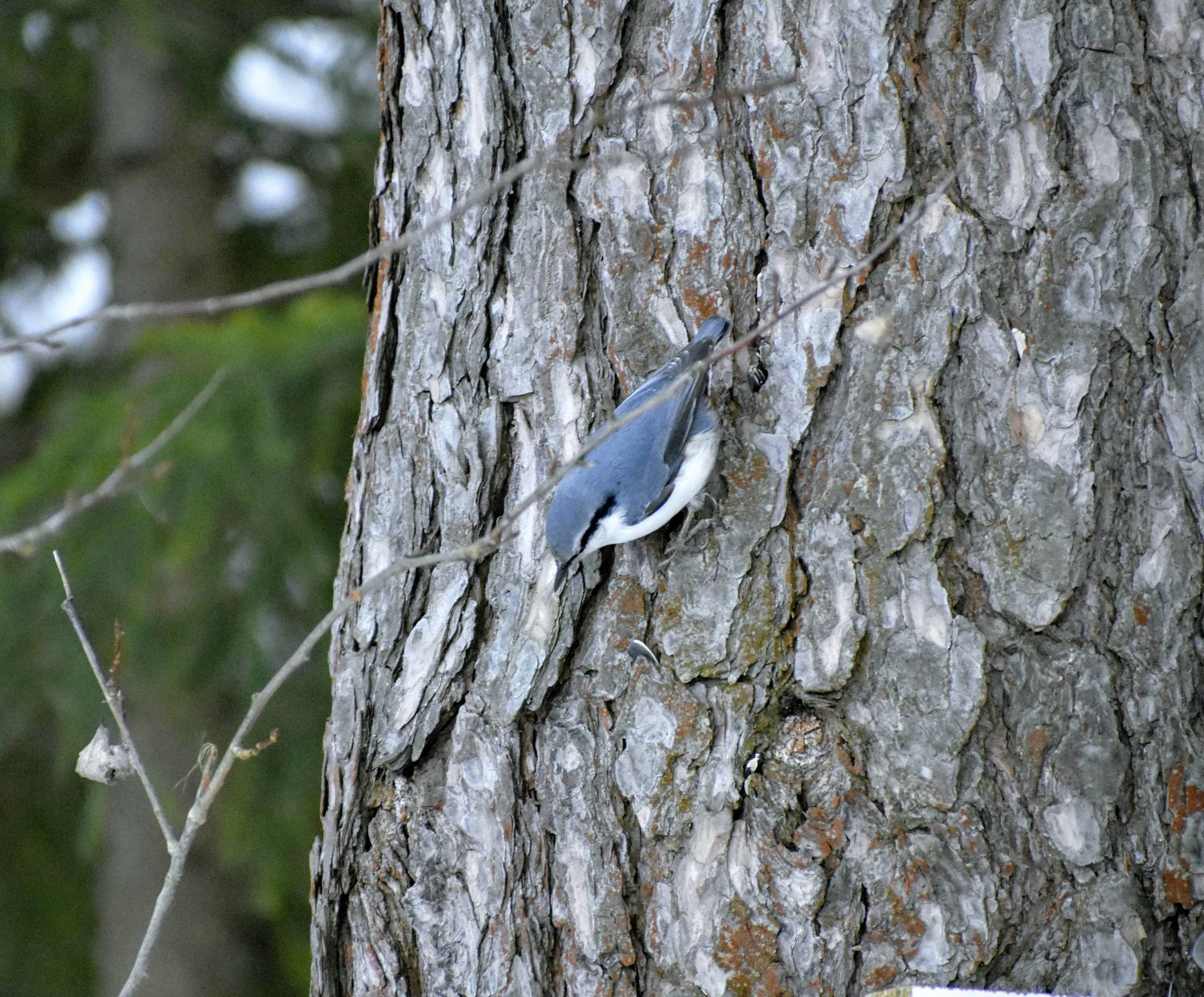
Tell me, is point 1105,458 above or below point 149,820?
above

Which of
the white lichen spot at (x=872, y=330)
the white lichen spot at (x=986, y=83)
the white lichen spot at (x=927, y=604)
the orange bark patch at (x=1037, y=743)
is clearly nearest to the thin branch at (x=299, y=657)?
the white lichen spot at (x=872, y=330)

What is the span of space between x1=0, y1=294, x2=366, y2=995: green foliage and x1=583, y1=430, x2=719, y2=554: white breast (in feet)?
5.27

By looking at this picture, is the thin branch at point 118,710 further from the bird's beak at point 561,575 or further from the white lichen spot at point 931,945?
the white lichen spot at point 931,945

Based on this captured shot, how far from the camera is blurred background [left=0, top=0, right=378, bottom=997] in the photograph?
322 centimetres

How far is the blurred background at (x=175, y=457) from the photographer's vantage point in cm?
322

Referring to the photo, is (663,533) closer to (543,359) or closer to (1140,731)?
(543,359)

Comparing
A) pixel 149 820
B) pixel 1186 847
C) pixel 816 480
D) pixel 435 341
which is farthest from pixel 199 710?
pixel 1186 847

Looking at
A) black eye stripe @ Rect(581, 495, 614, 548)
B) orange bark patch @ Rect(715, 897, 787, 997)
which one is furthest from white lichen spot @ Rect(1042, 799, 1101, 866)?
black eye stripe @ Rect(581, 495, 614, 548)

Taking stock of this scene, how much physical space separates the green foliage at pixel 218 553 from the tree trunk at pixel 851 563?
1596mm

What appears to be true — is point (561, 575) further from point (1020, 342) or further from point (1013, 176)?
point (1013, 176)

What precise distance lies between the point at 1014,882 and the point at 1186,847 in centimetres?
23

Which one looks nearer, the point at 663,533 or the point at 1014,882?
the point at 1014,882

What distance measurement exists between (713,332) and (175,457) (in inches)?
77.4

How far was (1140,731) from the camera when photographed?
146 cm
